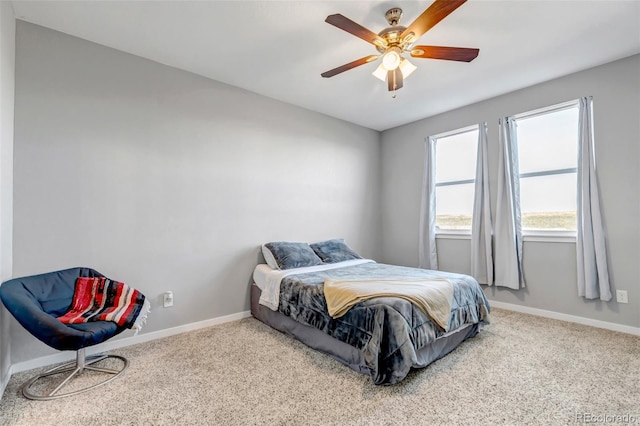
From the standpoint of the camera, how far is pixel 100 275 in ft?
8.04

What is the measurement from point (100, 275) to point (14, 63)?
1748 mm

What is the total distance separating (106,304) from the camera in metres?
2.29

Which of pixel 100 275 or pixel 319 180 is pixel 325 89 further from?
pixel 100 275

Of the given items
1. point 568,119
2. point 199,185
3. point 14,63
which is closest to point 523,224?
point 568,119

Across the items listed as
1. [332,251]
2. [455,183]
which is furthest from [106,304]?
[455,183]

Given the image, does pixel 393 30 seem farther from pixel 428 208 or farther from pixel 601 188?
pixel 428 208

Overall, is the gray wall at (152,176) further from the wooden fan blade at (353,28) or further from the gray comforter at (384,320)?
the wooden fan blade at (353,28)

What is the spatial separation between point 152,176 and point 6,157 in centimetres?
100

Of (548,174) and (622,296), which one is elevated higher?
(548,174)

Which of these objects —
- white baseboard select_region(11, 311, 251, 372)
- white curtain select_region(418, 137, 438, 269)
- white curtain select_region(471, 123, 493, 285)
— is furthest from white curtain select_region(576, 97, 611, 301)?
white baseboard select_region(11, 311, 251, 372)

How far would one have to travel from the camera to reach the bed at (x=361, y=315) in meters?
1.98

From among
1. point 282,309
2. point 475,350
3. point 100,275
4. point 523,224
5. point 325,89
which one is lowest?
point 475,350

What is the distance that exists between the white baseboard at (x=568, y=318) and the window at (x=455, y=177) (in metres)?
1.09

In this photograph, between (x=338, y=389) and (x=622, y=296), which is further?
(x=622, y=296)
